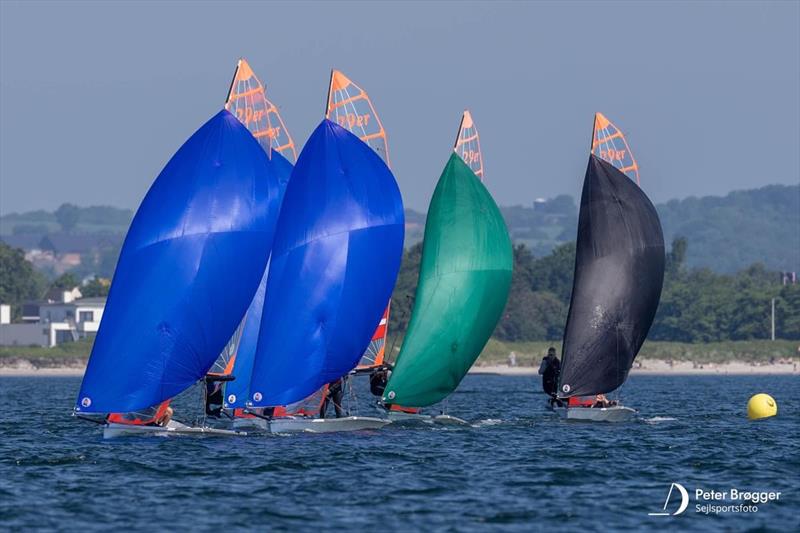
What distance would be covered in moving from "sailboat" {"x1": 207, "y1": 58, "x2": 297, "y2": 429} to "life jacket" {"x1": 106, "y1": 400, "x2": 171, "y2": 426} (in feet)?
5.84

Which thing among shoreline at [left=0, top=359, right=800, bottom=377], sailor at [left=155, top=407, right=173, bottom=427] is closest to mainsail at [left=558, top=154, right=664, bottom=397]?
sailor at [left=155, top=407, right=173, bottom=427]

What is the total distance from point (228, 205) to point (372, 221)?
15.1 feet

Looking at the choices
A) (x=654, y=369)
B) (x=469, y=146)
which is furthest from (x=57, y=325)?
(x=469, y=146)

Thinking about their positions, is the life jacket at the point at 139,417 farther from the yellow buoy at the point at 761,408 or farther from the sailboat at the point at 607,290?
the yellow buoy at the point at 761,408

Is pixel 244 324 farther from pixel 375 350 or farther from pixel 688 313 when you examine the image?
pixel 688 313

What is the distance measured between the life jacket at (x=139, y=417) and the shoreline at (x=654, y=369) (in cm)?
10898

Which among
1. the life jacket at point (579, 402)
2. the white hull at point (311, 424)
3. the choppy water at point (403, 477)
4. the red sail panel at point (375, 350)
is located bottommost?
the choppy water at point (403, 477)

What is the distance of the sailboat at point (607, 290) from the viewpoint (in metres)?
57.3

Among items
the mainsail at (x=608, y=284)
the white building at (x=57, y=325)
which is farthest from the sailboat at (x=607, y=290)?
the white building at (x=57, y=325)

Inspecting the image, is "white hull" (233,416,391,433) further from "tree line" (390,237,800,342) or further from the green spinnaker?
"tree line" (390,237,800,342)

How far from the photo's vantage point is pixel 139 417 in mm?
47938

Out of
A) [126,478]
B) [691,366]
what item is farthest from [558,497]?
[691,366]

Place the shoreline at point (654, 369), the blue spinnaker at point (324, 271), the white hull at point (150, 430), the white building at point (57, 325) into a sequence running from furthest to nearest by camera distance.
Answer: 1. the white building at point (57, 325)
2. the shoreline at point (654, 369)
3. the blue spinnaker at point (324, 271)
4. the white hull at point (150, 430)

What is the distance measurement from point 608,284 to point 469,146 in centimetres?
685
